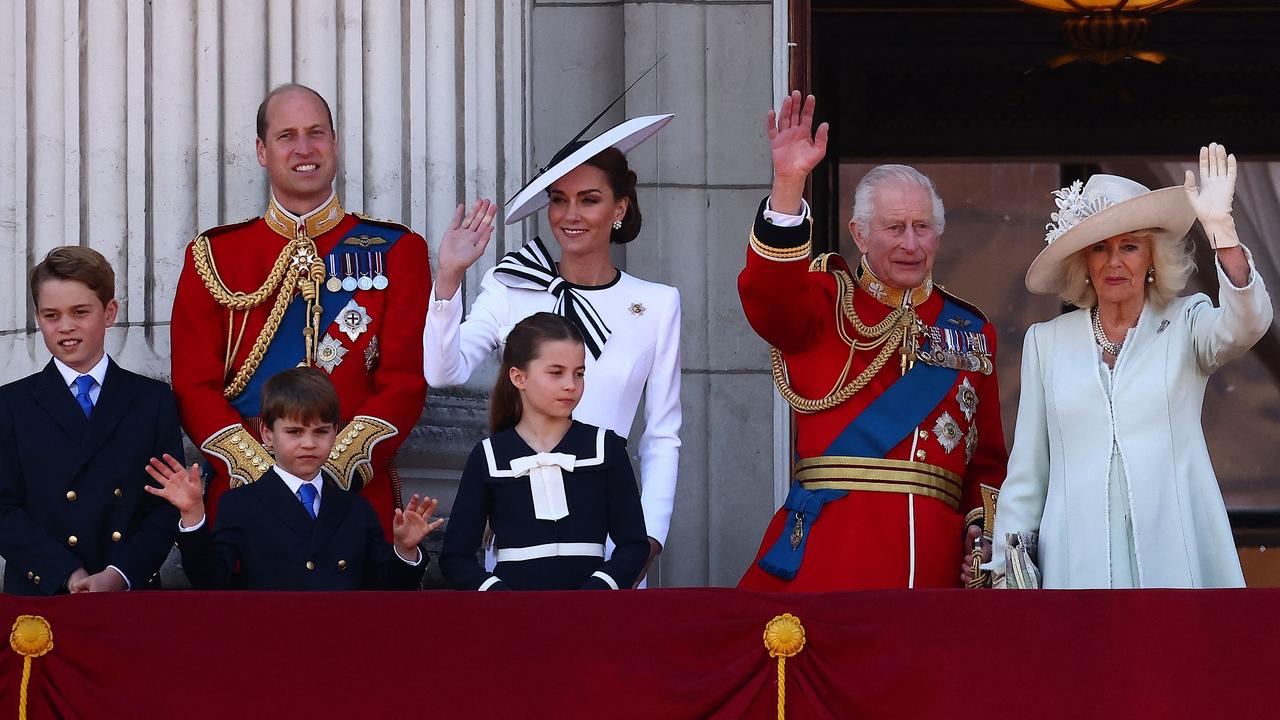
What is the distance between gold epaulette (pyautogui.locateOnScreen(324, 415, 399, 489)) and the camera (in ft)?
15.5

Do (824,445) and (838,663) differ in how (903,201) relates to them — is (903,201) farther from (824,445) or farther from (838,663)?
(838,663)

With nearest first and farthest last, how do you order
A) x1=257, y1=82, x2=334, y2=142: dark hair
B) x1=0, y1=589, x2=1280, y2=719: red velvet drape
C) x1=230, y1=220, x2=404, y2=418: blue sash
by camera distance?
x1=0, y1=589, x2=1280, y2=719: red velvet drape
x1=230, y1=220, x2=404, y2=418: blue sash
x1=257, y1=82, x2=334, y2=142: dark hair

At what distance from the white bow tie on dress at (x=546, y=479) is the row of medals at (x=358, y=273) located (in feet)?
2.68

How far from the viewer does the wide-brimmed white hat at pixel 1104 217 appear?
4.46m

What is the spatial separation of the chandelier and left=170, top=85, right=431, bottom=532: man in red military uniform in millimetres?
2724

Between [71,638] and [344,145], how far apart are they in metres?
2.08

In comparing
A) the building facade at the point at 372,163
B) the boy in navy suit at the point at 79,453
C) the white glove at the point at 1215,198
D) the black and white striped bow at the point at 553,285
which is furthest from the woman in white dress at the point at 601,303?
the white glove at the point at 1215,198

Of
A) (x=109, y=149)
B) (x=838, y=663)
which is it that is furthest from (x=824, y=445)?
(x=109, y=149)

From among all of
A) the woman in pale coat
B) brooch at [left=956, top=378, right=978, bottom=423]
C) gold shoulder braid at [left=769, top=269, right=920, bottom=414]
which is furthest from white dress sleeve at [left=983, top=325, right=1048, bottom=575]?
gold shoulder braid at [left=769, top=269, right=920, bottom=414]

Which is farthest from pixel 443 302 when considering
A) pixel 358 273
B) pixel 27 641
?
pixel 27 641

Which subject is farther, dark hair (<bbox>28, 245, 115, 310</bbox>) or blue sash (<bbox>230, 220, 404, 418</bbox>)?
blue sash (<bbox>230, 220, 404, 418</bbox>)

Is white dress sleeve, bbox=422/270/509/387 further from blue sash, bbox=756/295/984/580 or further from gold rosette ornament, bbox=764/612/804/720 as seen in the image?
gold rosette ornament, bbox=764/612/804/720

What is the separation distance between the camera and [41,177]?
5.55m

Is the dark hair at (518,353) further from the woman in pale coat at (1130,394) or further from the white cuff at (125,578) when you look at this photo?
the woman in pale coat at (1130,394)
